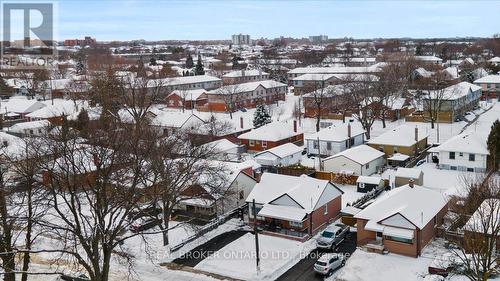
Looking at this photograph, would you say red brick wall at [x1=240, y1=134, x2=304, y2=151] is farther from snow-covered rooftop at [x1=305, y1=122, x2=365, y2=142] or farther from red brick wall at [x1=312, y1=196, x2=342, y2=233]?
red brick wall at [x1=312, y1=196, x2=342, y2=233]

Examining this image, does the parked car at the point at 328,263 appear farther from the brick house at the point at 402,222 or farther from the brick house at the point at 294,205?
the brick house at the point at 294,205

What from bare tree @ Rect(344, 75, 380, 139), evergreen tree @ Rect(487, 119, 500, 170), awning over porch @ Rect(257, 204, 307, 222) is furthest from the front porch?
bare tree @ Rect(344, 75, 380, 139)

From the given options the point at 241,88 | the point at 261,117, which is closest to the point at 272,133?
the point at 261,117

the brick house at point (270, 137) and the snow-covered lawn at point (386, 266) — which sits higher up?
the brick house at point (270, 137)

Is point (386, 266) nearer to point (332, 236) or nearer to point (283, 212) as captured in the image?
point (332, 236)

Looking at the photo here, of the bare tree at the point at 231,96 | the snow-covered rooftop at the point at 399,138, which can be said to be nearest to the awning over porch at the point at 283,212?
the snow-covered rooftop at the point at 399,138
